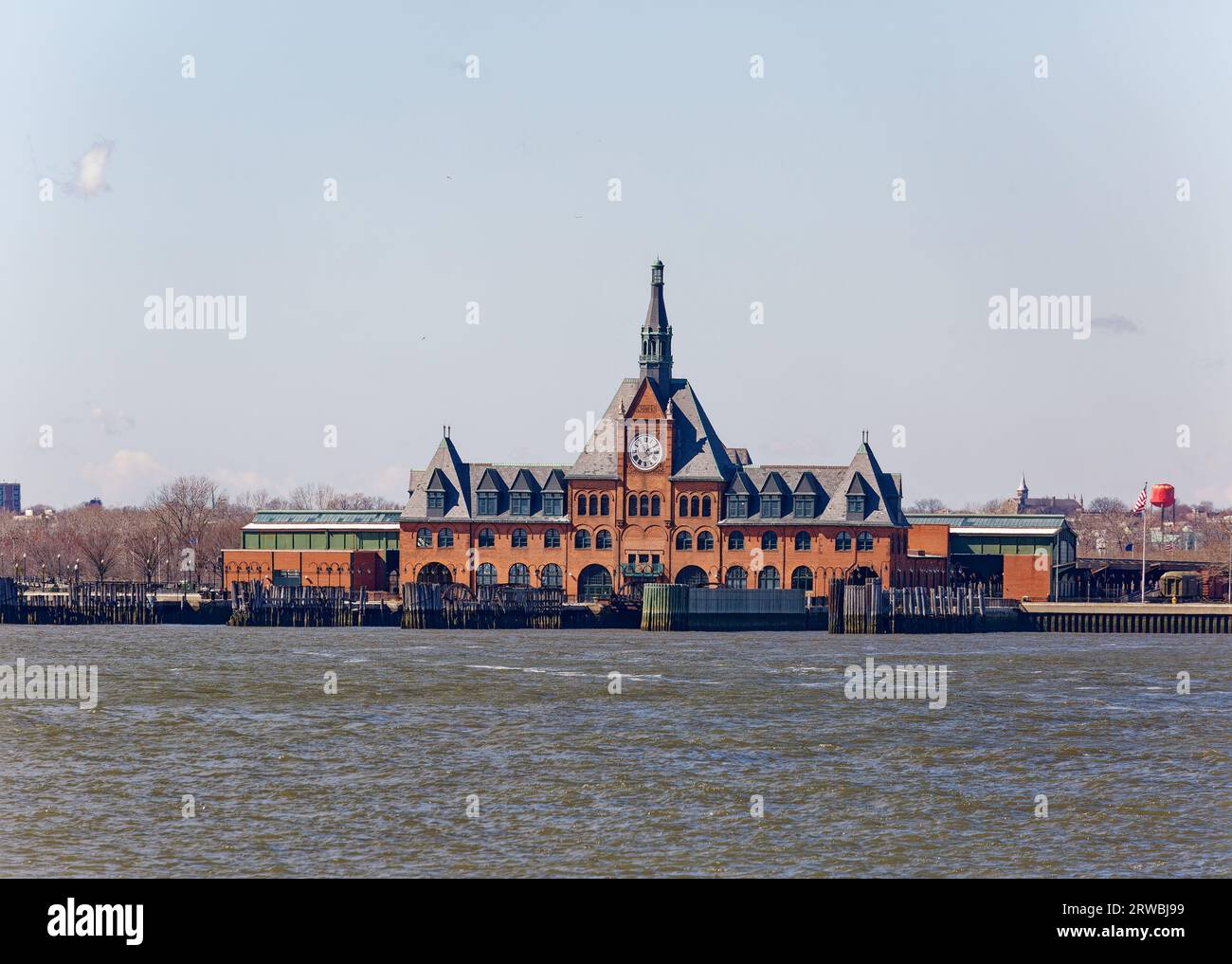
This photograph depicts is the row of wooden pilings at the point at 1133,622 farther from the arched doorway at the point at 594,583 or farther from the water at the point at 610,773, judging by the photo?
the water at the point at 610,773

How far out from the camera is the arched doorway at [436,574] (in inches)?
5487

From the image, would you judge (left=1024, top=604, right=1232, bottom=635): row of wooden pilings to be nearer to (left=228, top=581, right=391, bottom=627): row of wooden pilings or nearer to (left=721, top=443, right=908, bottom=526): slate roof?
(left=721, top=443, right=908, bottom=526): slate roof

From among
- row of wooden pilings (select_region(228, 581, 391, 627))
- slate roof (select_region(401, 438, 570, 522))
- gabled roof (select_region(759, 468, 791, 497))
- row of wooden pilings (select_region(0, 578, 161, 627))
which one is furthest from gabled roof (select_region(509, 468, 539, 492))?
row of wooden pilings (select_region(0, 578, 161, 627))

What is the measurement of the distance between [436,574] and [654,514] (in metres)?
18.0

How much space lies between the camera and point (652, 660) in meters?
89.8

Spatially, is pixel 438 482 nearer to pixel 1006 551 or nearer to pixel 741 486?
pixel 741 486

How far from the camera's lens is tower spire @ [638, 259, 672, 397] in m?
139

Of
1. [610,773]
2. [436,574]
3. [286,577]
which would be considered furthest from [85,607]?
[610,773]

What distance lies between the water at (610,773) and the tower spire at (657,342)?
5497 centimetres

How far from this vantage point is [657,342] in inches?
5522

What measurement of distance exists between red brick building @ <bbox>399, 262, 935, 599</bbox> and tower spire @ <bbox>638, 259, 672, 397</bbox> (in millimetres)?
106
